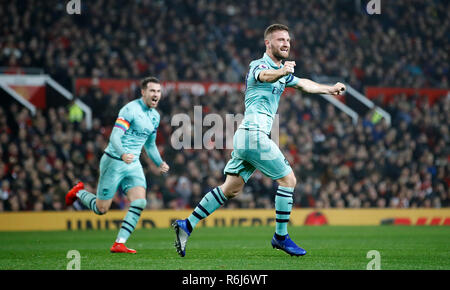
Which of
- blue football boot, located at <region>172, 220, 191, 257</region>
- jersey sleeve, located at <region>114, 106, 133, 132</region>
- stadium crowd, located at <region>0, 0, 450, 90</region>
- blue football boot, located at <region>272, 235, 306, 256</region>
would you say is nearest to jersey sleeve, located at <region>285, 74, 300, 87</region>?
blue football boot, located at <region>272, 235, 306, 256</region>

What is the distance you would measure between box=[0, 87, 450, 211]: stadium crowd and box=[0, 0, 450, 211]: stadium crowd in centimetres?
4

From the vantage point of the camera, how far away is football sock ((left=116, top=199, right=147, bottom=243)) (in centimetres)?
998

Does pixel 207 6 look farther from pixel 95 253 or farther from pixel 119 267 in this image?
pixel 119 267

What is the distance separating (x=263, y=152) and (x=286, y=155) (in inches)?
537

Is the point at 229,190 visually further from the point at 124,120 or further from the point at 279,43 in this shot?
the point at 124,120

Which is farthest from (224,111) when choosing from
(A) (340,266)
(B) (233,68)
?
(A) (340,266)

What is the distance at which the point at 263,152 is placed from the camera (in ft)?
27.5

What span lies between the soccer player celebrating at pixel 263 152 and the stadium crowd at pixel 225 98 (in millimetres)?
10589

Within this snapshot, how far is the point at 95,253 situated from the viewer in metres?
9.81

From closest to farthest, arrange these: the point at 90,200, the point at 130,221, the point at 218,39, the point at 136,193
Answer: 1. the point at 130,221
2. the point at 136,193
3. the point at 90,200
4. the point at 218,39

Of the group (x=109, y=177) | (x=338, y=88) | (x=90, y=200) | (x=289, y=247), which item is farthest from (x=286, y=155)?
(x=338, y=88)

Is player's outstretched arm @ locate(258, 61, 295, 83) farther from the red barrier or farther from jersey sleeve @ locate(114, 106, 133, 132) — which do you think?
the red barrier

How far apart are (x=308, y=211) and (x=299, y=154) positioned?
254 cm

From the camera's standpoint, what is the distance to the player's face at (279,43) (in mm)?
8617
